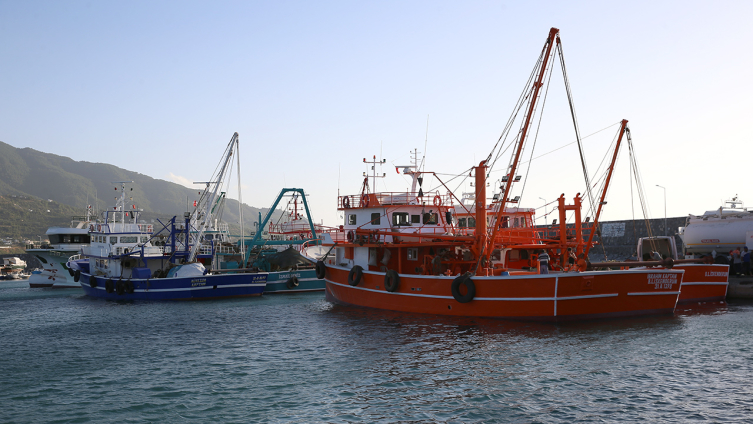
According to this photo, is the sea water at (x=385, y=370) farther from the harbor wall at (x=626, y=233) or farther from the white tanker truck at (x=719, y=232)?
the harbor wall at (x=626, y=233)

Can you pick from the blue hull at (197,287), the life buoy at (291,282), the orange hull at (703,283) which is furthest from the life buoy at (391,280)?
the life buoy at (291,282)

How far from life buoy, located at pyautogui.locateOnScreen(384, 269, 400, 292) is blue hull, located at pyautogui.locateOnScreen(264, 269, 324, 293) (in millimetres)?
15348

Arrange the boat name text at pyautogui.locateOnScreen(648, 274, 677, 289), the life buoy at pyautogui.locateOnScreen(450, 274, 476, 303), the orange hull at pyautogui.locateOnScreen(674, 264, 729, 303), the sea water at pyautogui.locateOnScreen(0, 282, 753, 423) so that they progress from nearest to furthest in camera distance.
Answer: the sea water at pyautogui.locateOnScreen(0, 282, 753, 423) < the boat name text at pyautogui.locateOnScreen(648, 274, 677, 289) < the life buoy at pyautogui.locateOnScreen(450, 274, 476, 303) < the orange hull at pyautogui.locateOnScreen(674, 264, 729, 303)

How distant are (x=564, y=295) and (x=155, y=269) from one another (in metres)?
30.5

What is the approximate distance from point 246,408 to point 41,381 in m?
6.91

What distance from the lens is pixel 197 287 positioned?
3431cm

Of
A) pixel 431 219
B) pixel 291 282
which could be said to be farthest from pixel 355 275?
pixel 291 282

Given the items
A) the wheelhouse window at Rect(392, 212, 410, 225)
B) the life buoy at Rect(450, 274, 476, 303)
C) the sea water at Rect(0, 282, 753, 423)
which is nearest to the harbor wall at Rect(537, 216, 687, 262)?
the sea water at Rect(0, 282, 753, 423)

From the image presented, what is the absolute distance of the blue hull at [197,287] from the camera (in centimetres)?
3428

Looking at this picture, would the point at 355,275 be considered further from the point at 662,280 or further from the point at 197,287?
the point at 662,280

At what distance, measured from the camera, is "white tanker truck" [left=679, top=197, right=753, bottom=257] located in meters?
32.9

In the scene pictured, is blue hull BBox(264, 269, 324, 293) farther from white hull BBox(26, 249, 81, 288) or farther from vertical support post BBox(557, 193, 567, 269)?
white hull BBox(26, 249, 81, 288)

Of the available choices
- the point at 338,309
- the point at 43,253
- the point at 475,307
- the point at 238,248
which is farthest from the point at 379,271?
the point at 43,253

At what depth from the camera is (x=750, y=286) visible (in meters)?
27.6
